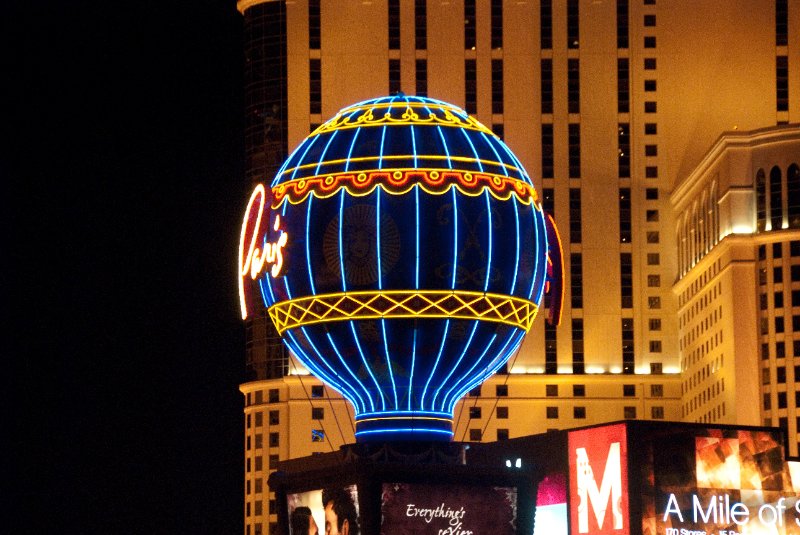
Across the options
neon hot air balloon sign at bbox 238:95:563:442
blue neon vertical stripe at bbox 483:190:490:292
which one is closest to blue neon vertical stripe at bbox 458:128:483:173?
neon hot air balloon sign at bbox 238:95:563:442

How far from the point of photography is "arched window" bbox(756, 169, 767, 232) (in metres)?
118

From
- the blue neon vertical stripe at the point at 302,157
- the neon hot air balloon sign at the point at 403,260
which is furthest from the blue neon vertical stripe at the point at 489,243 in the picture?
the blue neon vertical stripe at the point at 302,157

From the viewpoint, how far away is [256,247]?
67.4m

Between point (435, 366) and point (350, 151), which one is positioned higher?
point (350, 151)

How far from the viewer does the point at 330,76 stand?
13238 cm

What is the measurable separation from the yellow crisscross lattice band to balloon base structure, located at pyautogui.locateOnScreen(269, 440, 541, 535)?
3358mm

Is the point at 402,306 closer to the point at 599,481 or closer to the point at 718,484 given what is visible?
the point at 599,481

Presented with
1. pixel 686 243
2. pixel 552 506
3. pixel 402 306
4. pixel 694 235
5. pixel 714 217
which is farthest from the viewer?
pixel 686 243

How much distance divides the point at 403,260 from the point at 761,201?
56.3 metres

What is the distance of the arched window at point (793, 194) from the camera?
117438 millimetres

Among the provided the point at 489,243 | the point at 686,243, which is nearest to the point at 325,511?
the point at 489,243

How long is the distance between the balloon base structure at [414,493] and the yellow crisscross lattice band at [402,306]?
11.0 feet

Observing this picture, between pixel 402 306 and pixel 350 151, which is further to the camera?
pixel 350 151

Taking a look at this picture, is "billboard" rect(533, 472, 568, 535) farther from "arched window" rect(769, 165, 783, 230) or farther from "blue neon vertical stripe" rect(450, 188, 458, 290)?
"arched window" rect(769, 165, 783, 230)
